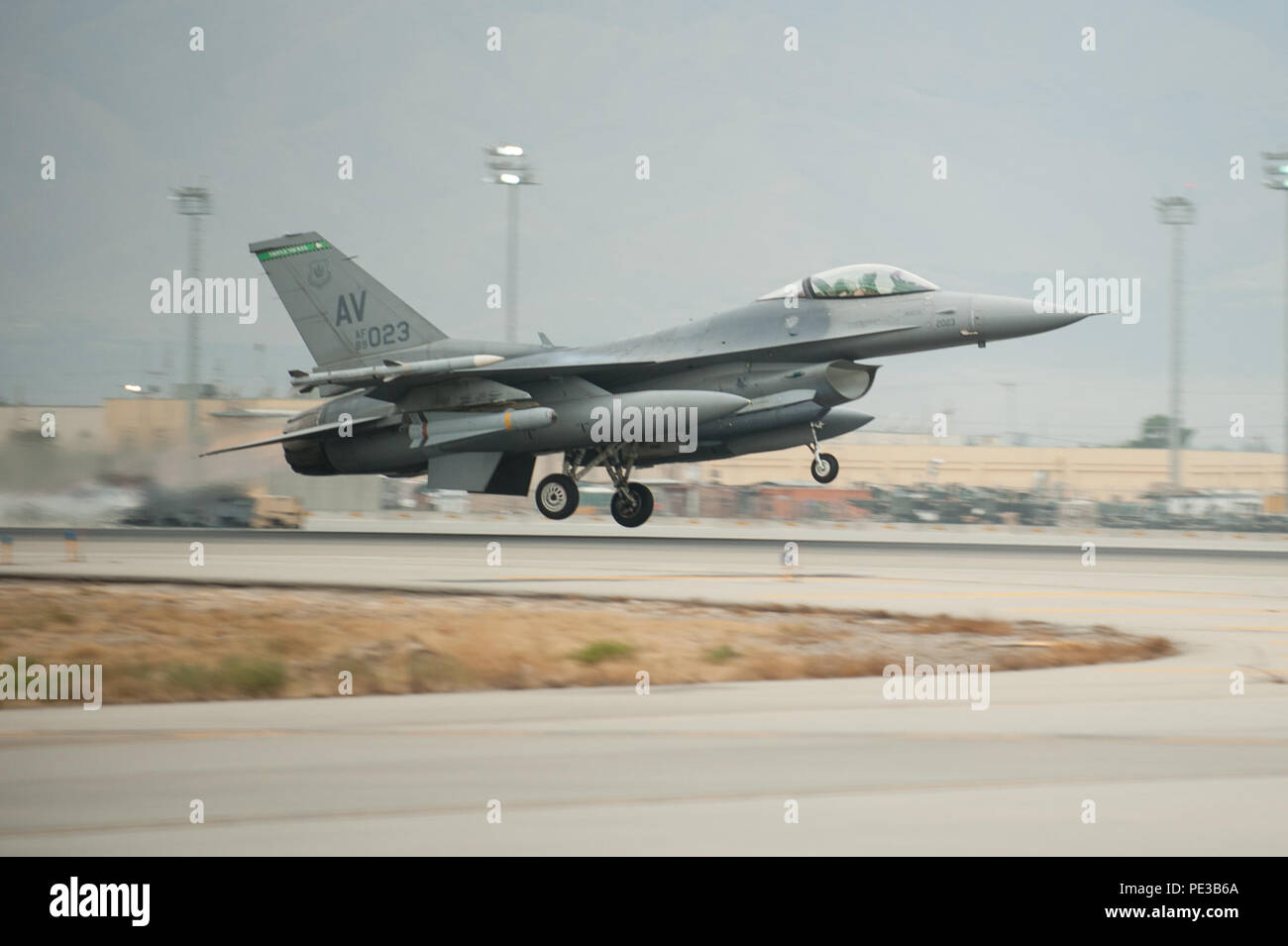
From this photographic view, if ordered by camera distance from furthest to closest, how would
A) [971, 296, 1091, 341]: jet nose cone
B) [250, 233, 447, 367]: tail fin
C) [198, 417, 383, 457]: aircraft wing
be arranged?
[250, 233, 447, 367]: tail fin
[198, 417, 383, 457]: aircraft wing
[971, 296, 1091, 341]: jet nose cone

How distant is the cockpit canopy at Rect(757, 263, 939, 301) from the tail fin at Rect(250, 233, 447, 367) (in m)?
7.12

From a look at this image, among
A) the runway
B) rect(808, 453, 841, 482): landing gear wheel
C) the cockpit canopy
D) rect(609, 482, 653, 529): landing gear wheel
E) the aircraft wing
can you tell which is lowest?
the runway

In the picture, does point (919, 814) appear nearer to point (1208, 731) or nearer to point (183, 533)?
point (1208, 731)

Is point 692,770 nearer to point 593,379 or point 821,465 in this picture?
point 821,465

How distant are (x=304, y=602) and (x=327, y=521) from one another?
74.0 feet

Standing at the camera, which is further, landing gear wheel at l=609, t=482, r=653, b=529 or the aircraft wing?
landing gear wheel at l=609, t=482, r=653, b=529

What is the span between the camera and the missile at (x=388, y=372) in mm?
22047

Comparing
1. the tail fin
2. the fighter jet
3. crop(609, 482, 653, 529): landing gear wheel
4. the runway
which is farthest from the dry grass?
the tail fin

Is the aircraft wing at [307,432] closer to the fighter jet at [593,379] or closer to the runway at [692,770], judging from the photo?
the fighter jet at [593,379]

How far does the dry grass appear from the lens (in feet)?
33.7

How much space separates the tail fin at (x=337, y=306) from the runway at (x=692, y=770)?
1230cm

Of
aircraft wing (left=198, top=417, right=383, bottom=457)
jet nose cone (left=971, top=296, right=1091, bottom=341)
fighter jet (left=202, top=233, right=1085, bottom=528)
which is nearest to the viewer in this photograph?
jet nose cone (left=971, top=296, right=1091, bottom=341)

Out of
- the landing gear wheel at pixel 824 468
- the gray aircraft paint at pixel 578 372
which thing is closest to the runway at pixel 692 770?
the landing gear wheel at pixel 824 468

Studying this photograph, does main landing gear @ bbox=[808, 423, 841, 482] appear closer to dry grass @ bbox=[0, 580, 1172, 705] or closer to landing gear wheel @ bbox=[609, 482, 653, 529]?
landing gear wheel @ bbox=[609, 482, 653, 529]
